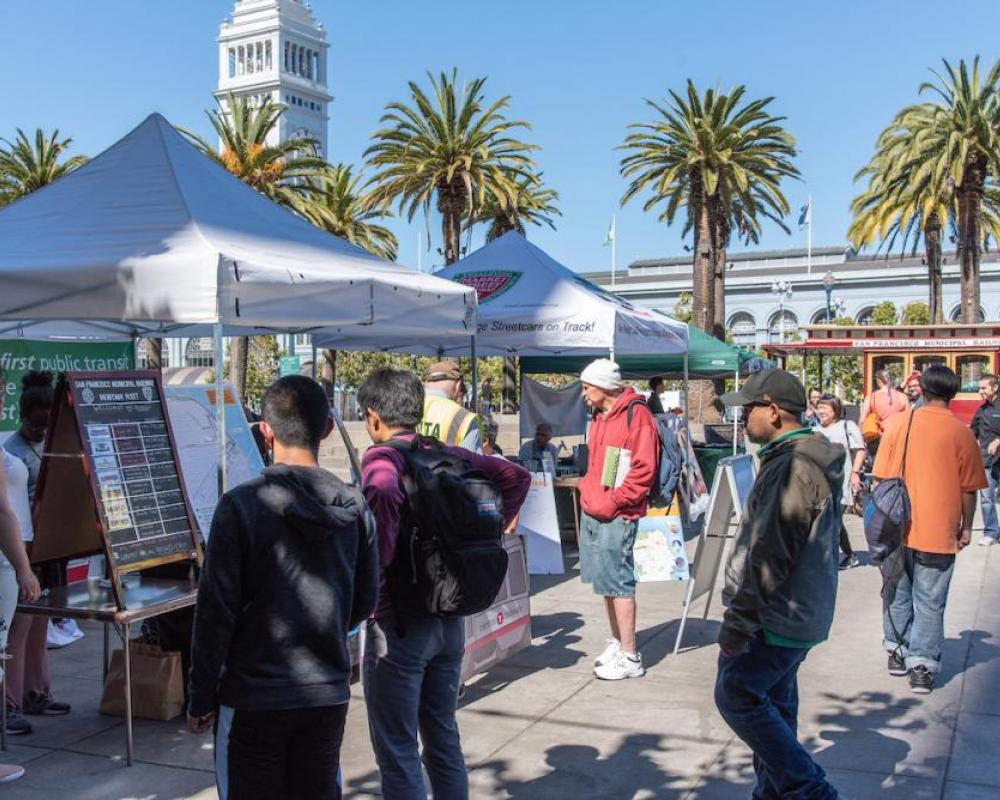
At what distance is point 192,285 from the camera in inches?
229

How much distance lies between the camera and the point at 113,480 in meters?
5.39

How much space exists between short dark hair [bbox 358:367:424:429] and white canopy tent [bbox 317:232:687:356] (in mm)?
6975

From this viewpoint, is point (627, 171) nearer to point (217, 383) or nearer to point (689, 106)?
point (689, 106)

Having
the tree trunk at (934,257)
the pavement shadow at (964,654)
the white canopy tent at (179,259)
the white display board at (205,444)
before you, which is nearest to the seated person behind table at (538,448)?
the white canopy tent at (179,259)

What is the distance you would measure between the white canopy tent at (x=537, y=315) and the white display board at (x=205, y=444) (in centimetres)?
419

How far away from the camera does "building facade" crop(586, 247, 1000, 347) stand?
6831cm

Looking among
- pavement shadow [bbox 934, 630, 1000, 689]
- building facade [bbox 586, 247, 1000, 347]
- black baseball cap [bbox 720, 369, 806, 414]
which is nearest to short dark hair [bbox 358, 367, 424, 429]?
black baseball cap [bbox 720, 369, 806, 414]

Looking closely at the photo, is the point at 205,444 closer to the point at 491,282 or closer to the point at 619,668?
the point at 619,668

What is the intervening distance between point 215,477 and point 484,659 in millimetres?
1930

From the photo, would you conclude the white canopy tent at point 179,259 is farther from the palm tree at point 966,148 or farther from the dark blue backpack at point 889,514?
the palm tree at point 966,148

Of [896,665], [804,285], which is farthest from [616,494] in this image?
[804,285]

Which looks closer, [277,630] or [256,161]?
[277,630]

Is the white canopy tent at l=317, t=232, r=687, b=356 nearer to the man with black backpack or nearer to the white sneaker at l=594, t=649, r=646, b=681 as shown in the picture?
the white sneaker at l=594, t=649, r=646, b=681

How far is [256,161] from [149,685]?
2870cm
